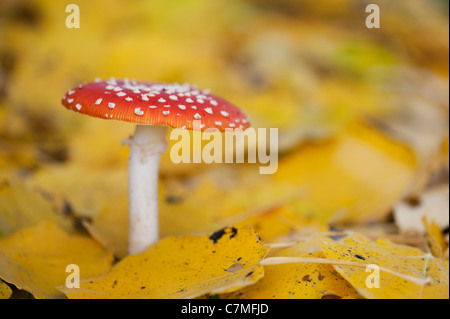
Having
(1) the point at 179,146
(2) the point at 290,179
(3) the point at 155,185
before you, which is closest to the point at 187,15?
(1) the point at 179,146

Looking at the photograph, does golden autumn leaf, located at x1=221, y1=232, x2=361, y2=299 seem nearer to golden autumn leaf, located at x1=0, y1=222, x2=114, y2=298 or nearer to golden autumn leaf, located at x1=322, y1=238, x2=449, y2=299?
golden autumn leaf, located at x1=322, y1=238, x2=449, y2=299

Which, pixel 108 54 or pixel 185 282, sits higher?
pixel 108 54

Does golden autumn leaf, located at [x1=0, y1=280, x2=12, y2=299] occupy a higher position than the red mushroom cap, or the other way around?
the red mushroom cap

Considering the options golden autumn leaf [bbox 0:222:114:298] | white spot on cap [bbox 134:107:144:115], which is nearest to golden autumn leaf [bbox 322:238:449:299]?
white spot on cap [bbox 134:107:144:115]

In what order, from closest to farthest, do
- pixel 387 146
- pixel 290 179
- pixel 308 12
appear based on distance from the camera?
pixel 290 179 < pixel 387 146 < pixel 308 12

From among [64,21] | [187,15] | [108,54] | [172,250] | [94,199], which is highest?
[187,15]

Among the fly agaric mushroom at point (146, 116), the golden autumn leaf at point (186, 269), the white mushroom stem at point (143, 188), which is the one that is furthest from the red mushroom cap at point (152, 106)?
the golden autumn leaf at point (186, 269)

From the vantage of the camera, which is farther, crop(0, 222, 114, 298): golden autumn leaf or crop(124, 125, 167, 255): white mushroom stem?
crop(124, 125, 167, 255): white mushroom stem

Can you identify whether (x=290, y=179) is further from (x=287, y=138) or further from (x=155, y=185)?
(x=155, y=185)
